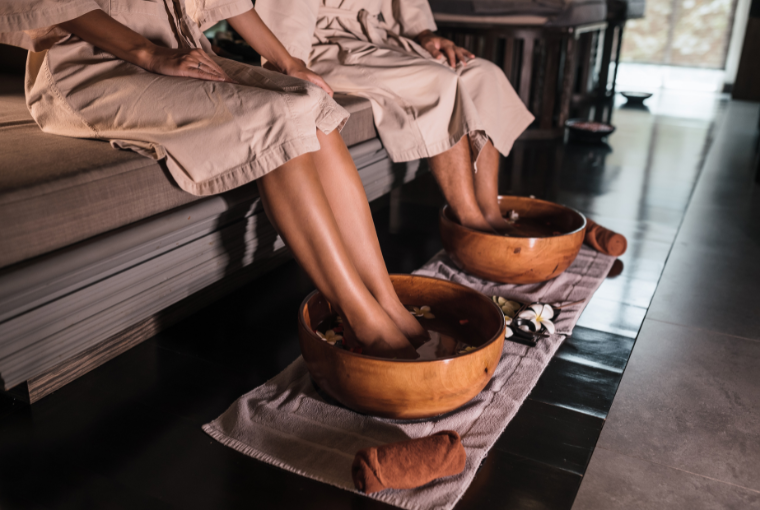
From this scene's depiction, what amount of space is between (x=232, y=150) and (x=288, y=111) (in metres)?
0.11

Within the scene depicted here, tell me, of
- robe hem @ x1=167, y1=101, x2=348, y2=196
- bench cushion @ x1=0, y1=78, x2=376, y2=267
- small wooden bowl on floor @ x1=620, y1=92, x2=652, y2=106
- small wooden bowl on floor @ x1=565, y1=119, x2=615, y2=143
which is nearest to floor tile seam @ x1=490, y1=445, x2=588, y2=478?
robe hem @ x1=167, y1=101, x2=348, y2=196

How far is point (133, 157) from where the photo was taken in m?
1.00

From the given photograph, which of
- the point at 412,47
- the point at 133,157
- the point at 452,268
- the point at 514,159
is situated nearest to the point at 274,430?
the point at 133,157

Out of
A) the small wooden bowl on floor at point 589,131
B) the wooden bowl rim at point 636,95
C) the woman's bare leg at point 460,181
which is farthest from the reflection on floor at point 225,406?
the wooden bowl rim at point 636,95

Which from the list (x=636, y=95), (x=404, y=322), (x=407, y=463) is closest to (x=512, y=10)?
(x=636, y=95)

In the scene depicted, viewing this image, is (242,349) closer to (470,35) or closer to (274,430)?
(274,430)

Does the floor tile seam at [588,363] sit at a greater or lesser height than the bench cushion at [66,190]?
lesser

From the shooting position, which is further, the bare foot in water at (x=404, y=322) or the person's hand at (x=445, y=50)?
the person's hand at (x=445, y=50)

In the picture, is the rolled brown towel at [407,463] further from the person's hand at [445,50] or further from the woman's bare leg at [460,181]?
the person's hand at [445,50]

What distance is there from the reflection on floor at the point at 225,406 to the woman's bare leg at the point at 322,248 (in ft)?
0.83

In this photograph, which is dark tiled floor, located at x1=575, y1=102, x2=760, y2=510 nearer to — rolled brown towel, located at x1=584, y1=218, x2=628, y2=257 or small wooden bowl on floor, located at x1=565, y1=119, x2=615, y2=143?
rolled brown towel, located at x1=584, y1=218, x2=628, y2=257

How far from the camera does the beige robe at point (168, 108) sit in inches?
38.8

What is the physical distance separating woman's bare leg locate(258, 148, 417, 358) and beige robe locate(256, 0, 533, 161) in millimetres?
576

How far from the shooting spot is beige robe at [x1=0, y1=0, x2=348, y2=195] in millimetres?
985
